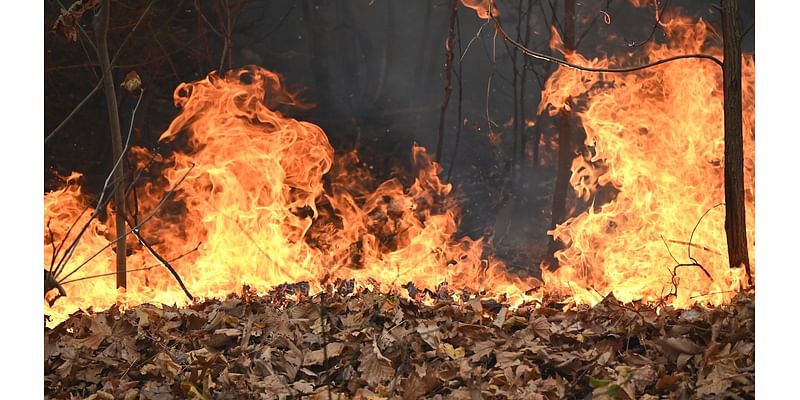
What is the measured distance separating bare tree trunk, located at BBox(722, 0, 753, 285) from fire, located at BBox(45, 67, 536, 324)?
5.79 ft

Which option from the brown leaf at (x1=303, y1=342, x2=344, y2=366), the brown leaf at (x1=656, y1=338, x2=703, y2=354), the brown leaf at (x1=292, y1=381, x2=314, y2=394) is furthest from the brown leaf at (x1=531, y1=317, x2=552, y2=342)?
the brown leaf at (x1=292, y1=381, x2=314, y2=394)

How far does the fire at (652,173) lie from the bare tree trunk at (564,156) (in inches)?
3.1

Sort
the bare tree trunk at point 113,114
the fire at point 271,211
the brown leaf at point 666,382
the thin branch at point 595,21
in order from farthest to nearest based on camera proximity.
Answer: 1. the thin branch at point 595,21
2. the fire at point 271,211
3. the bare tree trunk at point 113,114
4. the brown leaf at point 666,382

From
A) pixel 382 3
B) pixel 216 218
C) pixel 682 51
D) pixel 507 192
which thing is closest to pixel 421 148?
pixel 507 192

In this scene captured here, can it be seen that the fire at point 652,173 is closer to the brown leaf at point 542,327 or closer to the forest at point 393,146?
the forest at point 393,146

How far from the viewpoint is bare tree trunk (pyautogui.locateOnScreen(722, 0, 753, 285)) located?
436cm

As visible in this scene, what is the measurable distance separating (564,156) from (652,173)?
934 millimetres

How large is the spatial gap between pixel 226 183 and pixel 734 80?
138 inches

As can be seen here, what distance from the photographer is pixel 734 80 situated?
14.3 feet

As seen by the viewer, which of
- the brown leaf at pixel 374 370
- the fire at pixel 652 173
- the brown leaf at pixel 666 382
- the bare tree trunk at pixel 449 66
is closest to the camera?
the brown leaf at pixel 666 382

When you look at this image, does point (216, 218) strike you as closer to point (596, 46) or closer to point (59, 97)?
point (59, 97)

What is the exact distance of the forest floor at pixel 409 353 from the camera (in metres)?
2.98

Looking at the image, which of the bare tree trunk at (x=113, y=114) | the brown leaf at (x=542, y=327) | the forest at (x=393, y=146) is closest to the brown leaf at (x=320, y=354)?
the brown leaf at (x=542, y=327)

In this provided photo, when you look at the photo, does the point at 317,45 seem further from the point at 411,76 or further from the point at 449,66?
the point at 449,66
